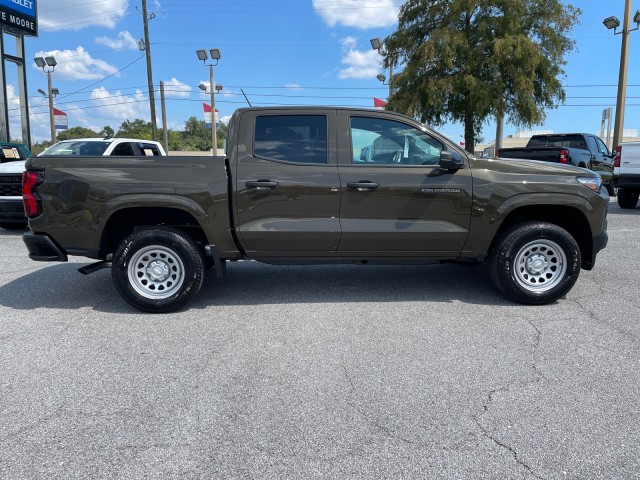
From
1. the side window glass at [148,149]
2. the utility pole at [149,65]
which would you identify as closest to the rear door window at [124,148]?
the side window glass at [148,149]

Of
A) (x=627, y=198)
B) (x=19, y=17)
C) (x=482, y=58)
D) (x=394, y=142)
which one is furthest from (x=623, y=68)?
(x=19, y=17)

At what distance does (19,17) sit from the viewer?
2191 centimetres

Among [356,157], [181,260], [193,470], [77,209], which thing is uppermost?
[356,157]

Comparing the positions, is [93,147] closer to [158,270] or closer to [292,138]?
[158,270]

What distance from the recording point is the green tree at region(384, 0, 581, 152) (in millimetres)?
17859

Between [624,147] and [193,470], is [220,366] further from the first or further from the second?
[624,147]

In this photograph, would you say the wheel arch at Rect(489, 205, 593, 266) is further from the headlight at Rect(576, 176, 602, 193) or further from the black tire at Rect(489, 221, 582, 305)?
the headlight at Rect(576, 176, 602, 193)

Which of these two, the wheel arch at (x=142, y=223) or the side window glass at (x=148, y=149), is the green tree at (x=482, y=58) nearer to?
the side window glass at (x=148, y=149)

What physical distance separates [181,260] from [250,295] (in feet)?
3.16

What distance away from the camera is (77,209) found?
471cm

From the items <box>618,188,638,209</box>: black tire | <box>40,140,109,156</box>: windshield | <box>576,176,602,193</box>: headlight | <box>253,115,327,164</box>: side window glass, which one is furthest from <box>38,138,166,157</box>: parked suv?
<box>618,188,638,209</box>: black tire

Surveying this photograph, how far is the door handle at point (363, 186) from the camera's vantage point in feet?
15.5

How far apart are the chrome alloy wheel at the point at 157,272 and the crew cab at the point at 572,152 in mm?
10681

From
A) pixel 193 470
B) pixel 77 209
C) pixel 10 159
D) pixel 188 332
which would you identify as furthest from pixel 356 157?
pixel 10 159
